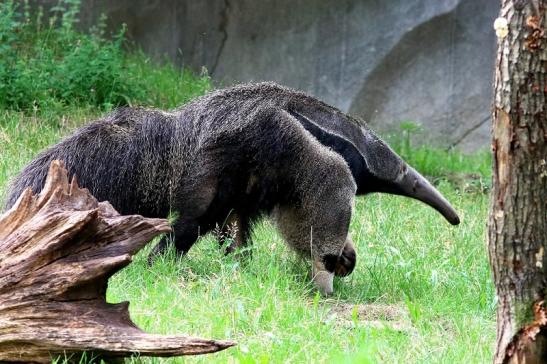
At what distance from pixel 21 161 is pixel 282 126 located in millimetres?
3153

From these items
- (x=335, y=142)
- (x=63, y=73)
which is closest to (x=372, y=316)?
(x=335, y=142)

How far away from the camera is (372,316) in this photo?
5887 mm

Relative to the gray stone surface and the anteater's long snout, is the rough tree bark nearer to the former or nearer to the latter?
the anteater's long snout

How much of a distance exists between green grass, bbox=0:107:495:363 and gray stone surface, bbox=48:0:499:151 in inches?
159

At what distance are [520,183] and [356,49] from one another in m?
8.80

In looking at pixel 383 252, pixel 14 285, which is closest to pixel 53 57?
pixel 383 252

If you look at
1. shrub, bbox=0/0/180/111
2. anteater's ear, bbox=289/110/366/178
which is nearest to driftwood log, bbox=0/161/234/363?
anteater's ear, bbox=289/110/366/178

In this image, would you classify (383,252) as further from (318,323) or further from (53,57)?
(53,57)

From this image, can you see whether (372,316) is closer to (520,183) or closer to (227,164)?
(227,164)

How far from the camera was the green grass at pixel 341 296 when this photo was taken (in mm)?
4883

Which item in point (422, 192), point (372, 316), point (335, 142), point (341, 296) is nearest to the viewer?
point (372, 316)

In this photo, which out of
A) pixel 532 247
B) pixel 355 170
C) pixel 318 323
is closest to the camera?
pixel 532 247

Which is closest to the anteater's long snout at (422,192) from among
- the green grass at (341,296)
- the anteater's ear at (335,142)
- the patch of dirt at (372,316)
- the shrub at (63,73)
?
the green grass at (341,296)

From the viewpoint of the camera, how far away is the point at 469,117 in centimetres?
1277
